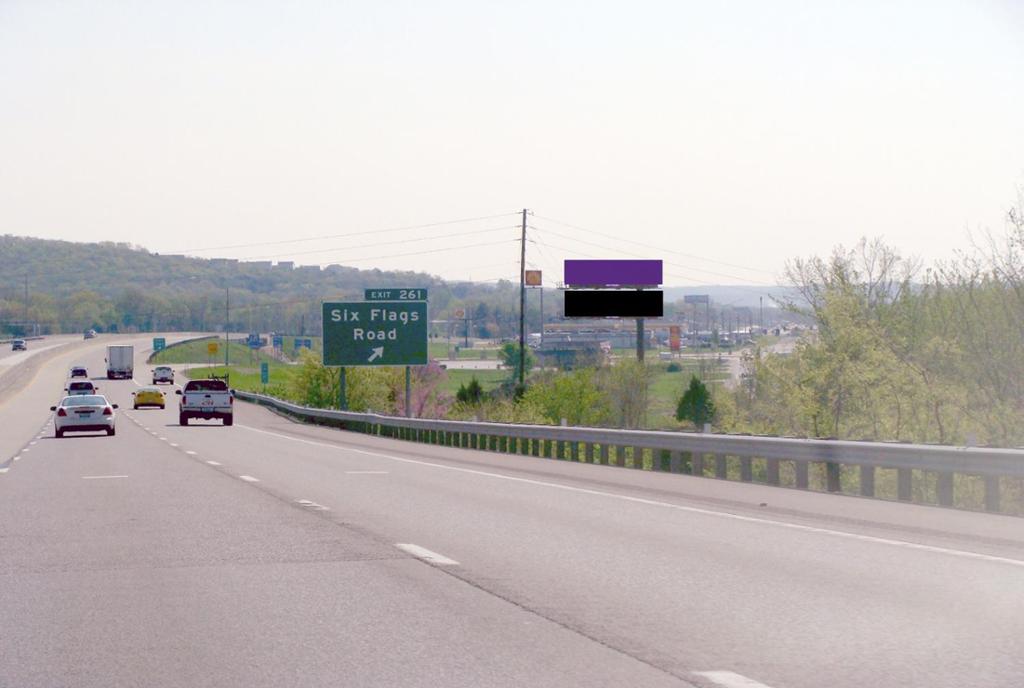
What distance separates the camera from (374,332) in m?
57.1

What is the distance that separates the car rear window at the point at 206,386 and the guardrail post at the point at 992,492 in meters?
43.2

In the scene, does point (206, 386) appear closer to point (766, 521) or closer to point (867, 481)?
point (867, 481)

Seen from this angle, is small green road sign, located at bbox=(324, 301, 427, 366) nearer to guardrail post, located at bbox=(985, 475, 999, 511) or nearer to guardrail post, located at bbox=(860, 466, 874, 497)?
guardrail post, located at bbox=(860, 466, 874, 497)

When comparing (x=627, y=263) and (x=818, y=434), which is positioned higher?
(x=627, y=263)

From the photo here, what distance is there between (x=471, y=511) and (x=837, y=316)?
4429 centimetres

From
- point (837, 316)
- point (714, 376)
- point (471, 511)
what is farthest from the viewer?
point (714, 376)

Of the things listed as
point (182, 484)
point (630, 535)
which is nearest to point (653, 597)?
point (630, 535)

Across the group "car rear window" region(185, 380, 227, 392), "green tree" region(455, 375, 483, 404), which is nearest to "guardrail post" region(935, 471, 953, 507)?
"car rear window" region(185, 380, 227, 392)

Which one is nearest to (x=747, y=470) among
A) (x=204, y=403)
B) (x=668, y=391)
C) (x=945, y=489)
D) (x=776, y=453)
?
(x=776, y=453)

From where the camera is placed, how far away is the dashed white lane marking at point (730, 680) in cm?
691

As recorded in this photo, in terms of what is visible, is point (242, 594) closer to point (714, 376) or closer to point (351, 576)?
point (351, 576)

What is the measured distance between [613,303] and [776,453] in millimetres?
48149

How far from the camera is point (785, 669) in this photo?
735 centimetres

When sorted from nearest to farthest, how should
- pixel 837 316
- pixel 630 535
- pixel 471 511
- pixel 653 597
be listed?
1. pixel 653 597
2. pixel 630 535
3. pixel 471 511
4. pixel 837 316
